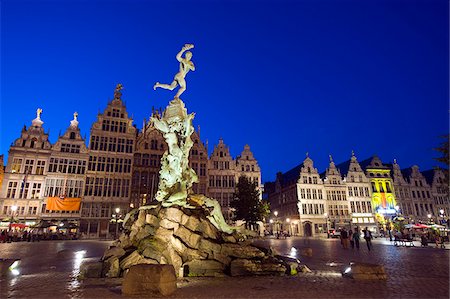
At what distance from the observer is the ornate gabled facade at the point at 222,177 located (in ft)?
160

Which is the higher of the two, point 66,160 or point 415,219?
point 66,160

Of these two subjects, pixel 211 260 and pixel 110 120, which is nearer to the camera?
pixel 211 260

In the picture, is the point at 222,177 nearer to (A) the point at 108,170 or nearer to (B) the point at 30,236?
(A) the point at 108,170

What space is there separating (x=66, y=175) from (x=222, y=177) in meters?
25.4

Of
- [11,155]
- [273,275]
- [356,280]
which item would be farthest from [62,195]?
[356,280]

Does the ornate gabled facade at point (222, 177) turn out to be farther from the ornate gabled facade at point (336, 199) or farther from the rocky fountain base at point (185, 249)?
the rocky fountain base at point (185, 249)

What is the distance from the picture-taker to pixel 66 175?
43.2 m

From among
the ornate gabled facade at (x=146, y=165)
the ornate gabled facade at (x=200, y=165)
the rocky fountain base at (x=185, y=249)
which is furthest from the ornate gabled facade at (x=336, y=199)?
the rocky fountain base at (x=185, y=249)

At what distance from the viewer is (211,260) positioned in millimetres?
12367

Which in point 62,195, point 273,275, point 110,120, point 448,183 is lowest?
point 273,275

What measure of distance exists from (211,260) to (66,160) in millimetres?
40325

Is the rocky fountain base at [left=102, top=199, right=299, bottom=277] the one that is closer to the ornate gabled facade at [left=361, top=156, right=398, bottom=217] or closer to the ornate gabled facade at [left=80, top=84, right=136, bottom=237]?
the ornate gabled facade at [left=80, top=84, right=136, bottom=237]

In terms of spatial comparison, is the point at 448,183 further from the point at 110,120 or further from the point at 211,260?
the point at 110,120

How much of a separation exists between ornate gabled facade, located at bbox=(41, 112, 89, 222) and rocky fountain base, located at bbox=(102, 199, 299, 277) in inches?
1277
